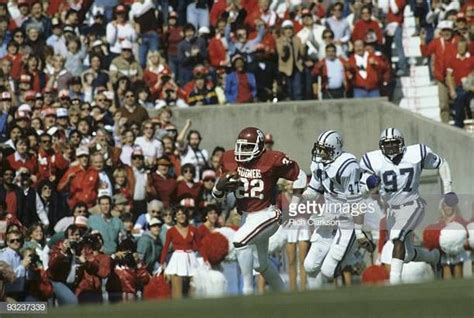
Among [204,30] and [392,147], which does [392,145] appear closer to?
[392,147]

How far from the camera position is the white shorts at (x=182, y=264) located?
20.0m

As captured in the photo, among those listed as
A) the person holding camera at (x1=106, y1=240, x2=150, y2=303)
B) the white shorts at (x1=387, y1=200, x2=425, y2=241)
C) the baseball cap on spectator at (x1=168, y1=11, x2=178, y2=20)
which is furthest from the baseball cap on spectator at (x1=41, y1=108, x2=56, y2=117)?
the white shorts at (x1=387, y1=200, x2=425, y2=241)

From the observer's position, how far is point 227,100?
26.4m

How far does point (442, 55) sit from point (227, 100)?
11.1ft

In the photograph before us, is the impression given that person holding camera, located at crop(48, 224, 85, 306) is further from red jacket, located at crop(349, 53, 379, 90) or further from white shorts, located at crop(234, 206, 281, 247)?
red jacket, located at crop(349, 53, 379, 90)

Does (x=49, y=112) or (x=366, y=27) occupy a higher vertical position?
(x=366, y=27)

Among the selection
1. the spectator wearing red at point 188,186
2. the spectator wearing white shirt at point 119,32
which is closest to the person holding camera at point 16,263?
the spectator wearing red at point 188,186

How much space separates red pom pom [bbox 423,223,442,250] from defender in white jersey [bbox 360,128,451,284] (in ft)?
0.46

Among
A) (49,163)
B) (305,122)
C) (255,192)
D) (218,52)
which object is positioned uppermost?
(218,52)

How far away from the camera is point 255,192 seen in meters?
18.5

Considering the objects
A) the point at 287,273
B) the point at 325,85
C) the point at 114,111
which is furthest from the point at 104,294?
the point at 325,85

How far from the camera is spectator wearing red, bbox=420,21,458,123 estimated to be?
2580 cm

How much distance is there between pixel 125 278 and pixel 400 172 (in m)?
3.35

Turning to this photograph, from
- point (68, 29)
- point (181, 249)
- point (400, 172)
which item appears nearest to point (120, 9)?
point (68, 29)
